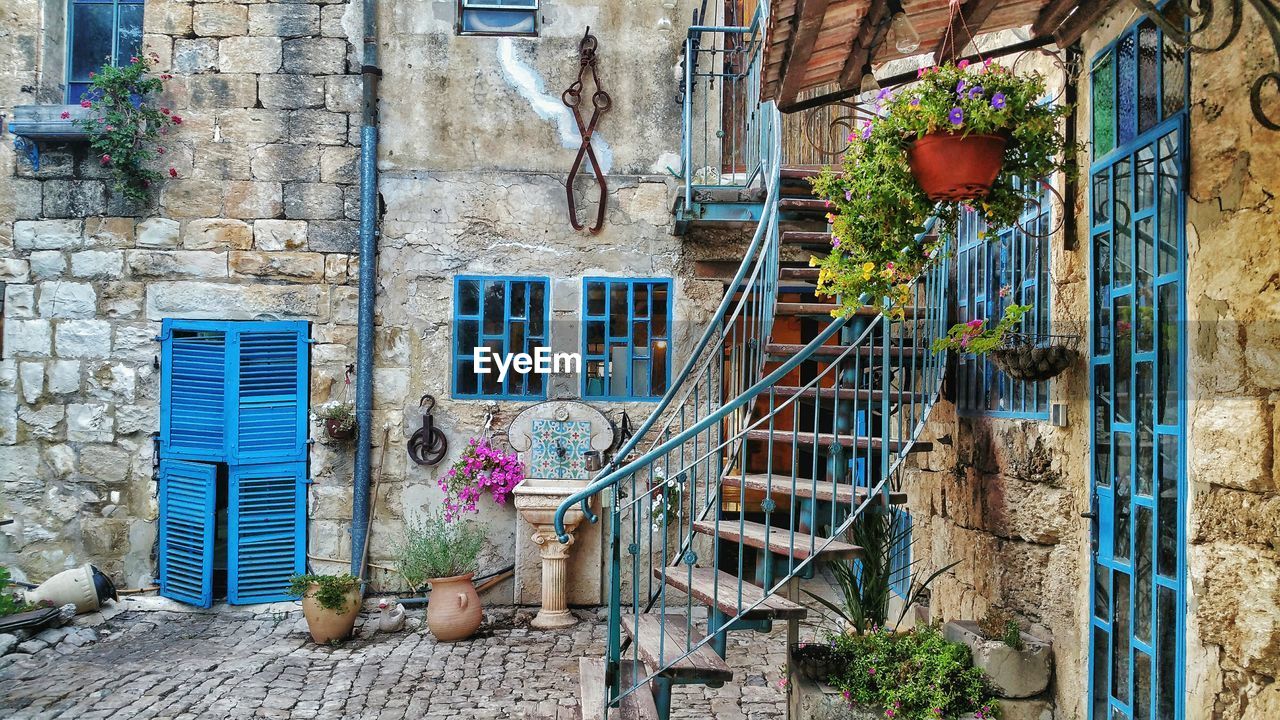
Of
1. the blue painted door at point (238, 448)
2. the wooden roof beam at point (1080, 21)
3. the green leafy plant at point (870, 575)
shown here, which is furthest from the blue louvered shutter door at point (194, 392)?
the wooden roof beam at point (1080, 21)

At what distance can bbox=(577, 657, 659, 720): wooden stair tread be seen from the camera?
11.8 ft

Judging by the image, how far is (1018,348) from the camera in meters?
3.31

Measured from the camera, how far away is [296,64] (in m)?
6.45

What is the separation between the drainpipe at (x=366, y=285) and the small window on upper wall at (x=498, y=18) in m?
0.64

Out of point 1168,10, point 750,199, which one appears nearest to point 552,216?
point 750,199

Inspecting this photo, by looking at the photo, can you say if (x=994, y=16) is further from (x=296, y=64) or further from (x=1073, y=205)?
(x=296, y=64)

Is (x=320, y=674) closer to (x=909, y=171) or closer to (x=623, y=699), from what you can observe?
(x=623, y=699)

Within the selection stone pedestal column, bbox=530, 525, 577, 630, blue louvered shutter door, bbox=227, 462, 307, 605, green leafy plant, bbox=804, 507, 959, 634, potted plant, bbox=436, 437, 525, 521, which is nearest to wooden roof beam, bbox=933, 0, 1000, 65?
green leafy plant, bbox=804, 507, 959, 634

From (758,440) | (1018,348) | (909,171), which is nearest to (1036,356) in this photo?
(1018,348)

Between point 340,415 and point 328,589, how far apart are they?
1.25m

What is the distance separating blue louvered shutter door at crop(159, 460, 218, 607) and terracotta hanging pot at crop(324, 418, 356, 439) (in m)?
0.88

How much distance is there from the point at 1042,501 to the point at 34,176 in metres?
6.85

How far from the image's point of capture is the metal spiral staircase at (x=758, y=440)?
3557 mm

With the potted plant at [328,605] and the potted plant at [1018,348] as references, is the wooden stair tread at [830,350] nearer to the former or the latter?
the potted plant at [1018,348]
